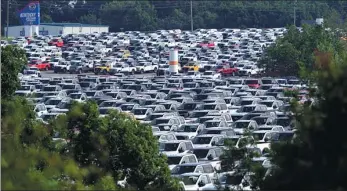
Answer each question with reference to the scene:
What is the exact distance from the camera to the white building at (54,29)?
258 ft

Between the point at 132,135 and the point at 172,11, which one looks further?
the point at 172,11

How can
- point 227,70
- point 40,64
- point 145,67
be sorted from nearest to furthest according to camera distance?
point 227,70, point 145,67, point 40,64

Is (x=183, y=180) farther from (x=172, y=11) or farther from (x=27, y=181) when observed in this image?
(x=172, y=11)

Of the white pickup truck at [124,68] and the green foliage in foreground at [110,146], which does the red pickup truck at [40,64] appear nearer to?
the white pickup truck at [124,68]

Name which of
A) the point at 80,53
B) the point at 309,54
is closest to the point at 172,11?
the point at 80,53

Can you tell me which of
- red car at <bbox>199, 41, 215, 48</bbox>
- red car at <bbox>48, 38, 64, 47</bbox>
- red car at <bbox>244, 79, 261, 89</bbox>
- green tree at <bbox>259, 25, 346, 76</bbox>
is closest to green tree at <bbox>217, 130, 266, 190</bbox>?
red car at <bbox>244, 79, 261, 89</bbox>

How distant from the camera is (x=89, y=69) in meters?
54.7

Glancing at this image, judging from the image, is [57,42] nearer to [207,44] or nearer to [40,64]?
[207,44]

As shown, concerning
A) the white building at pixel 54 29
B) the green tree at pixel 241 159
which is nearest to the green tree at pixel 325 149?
the green tree at pixel 241 159

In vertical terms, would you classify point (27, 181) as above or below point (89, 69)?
above

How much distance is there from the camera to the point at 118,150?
55.6ft

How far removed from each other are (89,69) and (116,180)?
126 feet

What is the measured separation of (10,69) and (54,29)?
207 feet

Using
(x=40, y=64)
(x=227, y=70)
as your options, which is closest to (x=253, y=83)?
(x=227, y=70)
